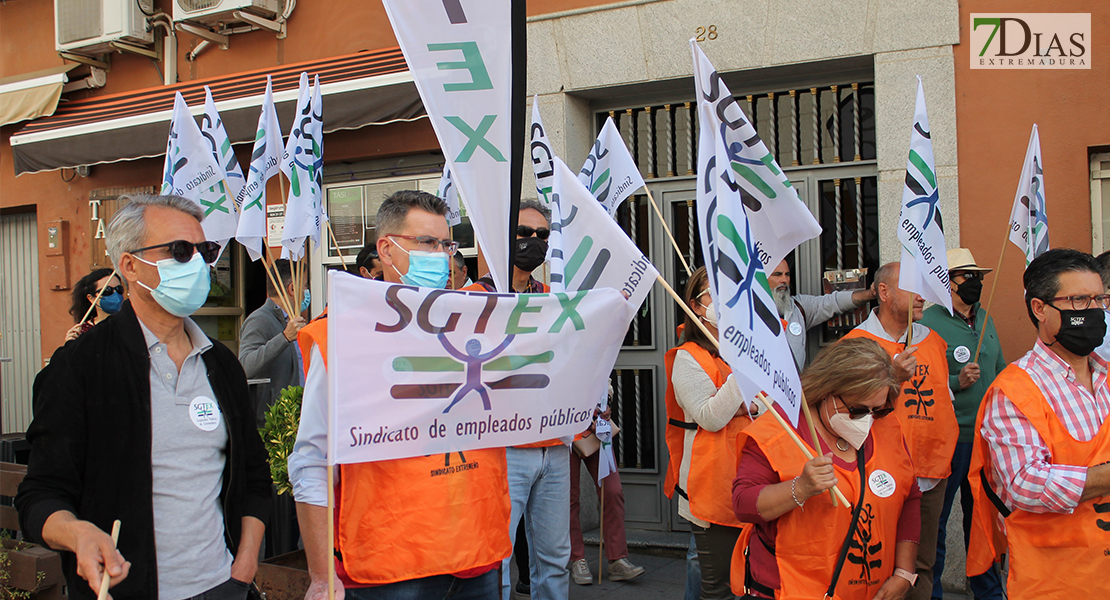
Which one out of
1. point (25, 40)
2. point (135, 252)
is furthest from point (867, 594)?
point (25, 40)

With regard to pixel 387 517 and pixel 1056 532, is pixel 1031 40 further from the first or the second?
pixel 387 517

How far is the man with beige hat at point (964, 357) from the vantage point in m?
5.36

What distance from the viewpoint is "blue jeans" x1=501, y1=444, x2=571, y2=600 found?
13.8 feet

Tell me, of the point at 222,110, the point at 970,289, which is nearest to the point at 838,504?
the point at 970,289

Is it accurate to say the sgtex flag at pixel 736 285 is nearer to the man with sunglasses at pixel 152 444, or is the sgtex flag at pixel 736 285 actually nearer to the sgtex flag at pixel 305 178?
the man with sunglasses at pixel 152 444

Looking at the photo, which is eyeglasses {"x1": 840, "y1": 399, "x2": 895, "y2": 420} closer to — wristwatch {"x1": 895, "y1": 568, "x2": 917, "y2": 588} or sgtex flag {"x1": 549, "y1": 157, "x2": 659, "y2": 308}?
wristwatch {"x1": 895, "y1": 568, "x2": 917, "y2": 588}

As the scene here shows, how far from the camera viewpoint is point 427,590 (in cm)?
273

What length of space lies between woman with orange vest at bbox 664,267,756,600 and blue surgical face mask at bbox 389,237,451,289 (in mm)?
1572

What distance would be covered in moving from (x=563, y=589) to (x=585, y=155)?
13.1ft

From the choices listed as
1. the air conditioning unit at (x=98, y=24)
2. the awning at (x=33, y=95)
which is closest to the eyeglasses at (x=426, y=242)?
the air conditioning unit at (x=98, y=24)

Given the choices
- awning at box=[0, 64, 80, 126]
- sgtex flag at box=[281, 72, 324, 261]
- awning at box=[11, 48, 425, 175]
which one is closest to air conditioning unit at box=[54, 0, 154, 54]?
awning at box=[0, 64, 80, 126]

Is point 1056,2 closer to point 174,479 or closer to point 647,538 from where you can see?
point 647,538

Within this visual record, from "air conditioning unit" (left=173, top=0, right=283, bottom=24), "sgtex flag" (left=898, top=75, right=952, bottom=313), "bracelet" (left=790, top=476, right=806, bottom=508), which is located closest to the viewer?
"bracelet" (left=790, top=476, right=806, bottom=508)

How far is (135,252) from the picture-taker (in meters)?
2.77
